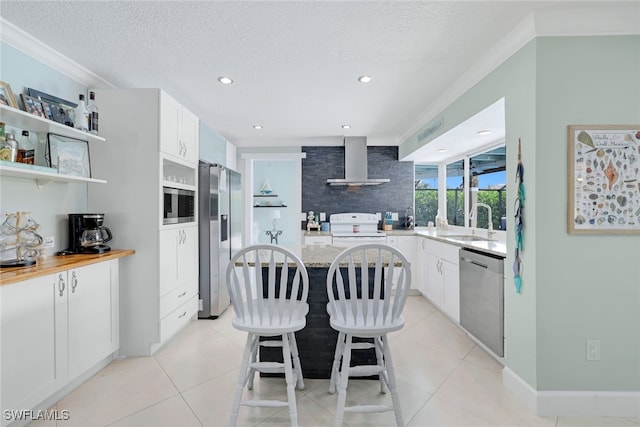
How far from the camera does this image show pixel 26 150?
2.04m

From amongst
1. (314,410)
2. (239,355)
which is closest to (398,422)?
(314,410)

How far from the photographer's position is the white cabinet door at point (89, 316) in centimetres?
196

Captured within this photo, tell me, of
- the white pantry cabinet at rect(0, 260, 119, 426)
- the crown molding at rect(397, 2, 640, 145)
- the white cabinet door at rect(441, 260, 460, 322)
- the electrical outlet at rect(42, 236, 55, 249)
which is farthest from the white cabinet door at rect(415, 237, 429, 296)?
the electrical outlet at rect(42, 236, 55, 249)

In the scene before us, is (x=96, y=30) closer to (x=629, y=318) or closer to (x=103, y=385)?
(x=103, y=385)

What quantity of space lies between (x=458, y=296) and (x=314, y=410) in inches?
73.6

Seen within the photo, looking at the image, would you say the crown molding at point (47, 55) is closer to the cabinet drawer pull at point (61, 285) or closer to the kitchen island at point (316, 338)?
the cabinet drawer pull at point (61, 285)

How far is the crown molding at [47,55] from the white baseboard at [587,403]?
3.94 meters

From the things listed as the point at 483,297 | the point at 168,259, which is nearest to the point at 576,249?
the point at 483,297

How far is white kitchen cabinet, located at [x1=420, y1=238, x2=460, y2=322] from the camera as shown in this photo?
10.2 ft

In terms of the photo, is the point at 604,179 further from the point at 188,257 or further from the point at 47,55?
the point at 47,55

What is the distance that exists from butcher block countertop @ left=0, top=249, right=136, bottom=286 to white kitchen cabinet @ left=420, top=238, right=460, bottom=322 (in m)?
2.96

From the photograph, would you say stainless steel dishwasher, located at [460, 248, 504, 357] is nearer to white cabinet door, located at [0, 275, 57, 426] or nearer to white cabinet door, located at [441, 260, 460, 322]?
white cabinet door, located at [441, 260, 460, 322]

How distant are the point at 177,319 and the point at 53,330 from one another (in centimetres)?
105

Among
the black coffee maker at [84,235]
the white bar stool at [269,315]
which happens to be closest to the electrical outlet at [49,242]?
the black coffee maker at [84,235]
